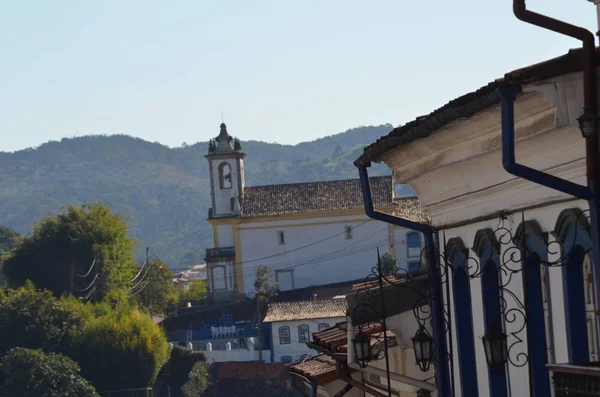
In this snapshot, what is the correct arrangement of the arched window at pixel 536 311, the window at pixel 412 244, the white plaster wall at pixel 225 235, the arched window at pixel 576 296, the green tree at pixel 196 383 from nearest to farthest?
the arched window at pixel 576 296, the arched window at pixel 536 311, the green tree at pixel 196 383, the window at pixel 412 244, the white plaster wall at pixel 225 235

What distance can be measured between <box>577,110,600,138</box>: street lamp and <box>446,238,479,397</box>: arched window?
393 cm

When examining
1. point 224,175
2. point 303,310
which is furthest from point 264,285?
point 303,310

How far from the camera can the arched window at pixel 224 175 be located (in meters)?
91.8

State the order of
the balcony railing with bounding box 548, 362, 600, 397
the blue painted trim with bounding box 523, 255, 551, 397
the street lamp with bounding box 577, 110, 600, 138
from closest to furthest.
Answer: the balcony railing with bounding box 548, 362, 600, 397, the street lamp with bounding box 577, 110, 600, 138, the blue painted trim with bounding box 523, 255, 551, 397

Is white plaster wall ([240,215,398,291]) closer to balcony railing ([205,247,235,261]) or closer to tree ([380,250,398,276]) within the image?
balcony railing ([205,247,235,261])

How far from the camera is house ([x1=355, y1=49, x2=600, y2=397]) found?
8594 millimetres

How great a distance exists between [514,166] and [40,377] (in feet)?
204

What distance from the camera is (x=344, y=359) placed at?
1664cm

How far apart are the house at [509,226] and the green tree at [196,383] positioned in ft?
197

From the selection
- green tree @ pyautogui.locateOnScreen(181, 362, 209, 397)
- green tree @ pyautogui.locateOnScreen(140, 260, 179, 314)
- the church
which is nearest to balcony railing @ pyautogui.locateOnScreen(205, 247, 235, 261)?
the church

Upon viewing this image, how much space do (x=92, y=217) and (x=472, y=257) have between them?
78.1 metres

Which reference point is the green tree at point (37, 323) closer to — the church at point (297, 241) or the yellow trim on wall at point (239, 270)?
the yellow trim on wall at point (239, 270)

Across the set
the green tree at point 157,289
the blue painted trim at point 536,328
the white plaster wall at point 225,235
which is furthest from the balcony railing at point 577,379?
the green tree at point 157,289

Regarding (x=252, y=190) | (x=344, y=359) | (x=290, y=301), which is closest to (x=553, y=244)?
(x=344, y=359)
